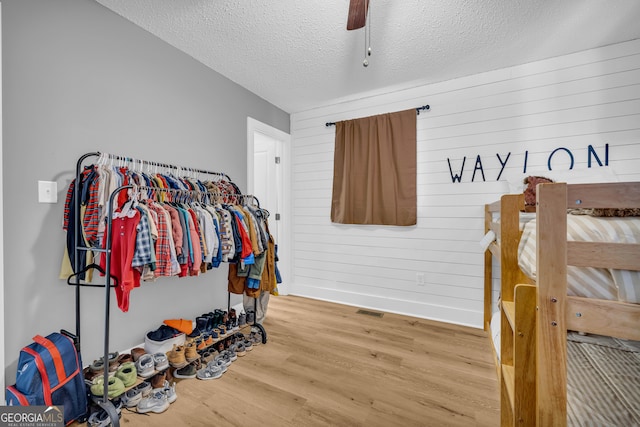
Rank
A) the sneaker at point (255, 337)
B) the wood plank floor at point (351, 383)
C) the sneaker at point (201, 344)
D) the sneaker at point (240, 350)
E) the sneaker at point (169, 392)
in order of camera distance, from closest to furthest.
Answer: the wood plank floor at point (351, 383) → the sneaker at point (169, 392) → the sneaker at point (201, 344) → the sneaker at point (240, 350) → the sneaker at point (255, 337)

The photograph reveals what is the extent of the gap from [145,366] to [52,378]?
436mm

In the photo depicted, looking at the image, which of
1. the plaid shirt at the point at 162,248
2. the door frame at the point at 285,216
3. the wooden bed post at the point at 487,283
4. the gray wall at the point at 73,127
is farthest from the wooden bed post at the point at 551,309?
the door frame at the point at 285,216

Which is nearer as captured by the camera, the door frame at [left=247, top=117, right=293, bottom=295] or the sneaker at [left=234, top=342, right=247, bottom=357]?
the sneaker at [left=234, top=342, right=247, bottom=357]

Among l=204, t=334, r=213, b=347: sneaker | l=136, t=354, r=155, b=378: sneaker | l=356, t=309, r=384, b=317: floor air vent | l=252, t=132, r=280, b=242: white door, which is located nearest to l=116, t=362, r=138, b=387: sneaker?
l=136, t=354, r=155, b=378: sneaker

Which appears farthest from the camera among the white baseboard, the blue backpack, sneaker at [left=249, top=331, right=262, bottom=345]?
the white baseboard

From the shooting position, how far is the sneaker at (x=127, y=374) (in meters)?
1.55

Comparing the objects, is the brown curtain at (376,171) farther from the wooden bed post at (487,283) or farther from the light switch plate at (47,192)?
the light switch plate at (47,192)

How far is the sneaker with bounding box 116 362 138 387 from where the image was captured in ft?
5.10

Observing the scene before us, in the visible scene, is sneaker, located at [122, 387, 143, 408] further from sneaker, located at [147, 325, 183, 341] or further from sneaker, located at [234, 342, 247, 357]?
sneaker, located at [234, 342, 247, 357]

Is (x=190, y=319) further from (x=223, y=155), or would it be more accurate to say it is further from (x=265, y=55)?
(x=265, y=55)

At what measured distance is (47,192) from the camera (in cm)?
157

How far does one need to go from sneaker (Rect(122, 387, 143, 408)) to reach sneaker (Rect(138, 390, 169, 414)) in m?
0.05

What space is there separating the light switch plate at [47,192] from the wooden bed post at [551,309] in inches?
93.7

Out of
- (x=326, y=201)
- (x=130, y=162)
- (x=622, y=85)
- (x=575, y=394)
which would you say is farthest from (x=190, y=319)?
(x=622, y=85)
